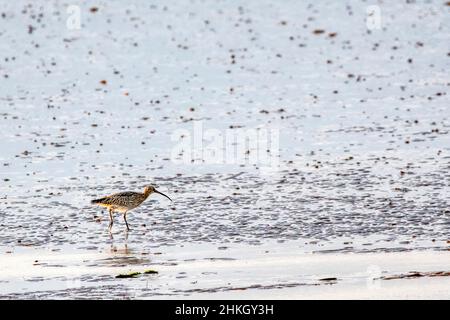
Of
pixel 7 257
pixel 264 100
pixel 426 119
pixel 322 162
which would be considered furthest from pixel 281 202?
pixel 264 100

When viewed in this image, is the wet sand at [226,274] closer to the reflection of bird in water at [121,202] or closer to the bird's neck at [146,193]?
the reflection of bird in water at [121,202]

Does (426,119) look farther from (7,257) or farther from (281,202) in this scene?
(7,257)

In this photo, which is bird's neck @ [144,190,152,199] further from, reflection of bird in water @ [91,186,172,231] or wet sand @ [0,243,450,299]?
wet sand @ [0,243,450,299]

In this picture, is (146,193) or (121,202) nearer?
(121,202)

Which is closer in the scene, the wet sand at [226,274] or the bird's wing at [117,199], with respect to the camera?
the wet sand at [226,274]

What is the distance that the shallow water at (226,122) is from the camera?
22906 mm

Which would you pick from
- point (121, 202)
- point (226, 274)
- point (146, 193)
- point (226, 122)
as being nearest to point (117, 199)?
point (121, 202)

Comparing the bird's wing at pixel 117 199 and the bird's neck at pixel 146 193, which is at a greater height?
the bird's neck at pixel 146 193

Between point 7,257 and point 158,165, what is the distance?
10.0 m

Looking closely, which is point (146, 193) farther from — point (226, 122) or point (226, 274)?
point (226, 122)

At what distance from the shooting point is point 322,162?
30000mm

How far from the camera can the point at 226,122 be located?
36.9 m

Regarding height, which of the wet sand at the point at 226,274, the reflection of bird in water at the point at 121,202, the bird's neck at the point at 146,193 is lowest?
the wet sand at the point at 226,274

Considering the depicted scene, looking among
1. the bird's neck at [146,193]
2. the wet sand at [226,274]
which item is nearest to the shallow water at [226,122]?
the wet sand at [226,274]
